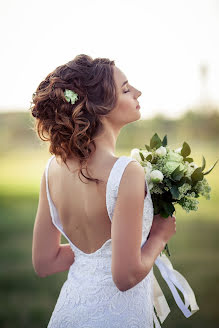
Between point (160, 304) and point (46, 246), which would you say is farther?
point (160, 304)

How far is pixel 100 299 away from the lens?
208 centimetres

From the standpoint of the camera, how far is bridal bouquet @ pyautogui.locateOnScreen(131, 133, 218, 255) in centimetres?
227

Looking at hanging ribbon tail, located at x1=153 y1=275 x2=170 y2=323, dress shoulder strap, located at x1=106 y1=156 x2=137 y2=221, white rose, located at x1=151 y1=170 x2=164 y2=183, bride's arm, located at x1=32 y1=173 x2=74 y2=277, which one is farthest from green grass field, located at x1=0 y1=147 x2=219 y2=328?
dress shoulder strap, located at x1=106 y1=156 x2=137 y2=221

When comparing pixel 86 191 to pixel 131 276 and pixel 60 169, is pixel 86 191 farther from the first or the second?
pixel 131 276

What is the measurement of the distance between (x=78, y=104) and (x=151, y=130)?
54.0 feet

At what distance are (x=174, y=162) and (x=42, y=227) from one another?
73 cm

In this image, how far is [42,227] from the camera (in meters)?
2.31

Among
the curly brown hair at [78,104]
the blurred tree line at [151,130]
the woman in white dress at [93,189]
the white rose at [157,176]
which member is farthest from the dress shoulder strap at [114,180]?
the blurred tree line at [151,130]

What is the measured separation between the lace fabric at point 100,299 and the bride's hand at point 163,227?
47 mm

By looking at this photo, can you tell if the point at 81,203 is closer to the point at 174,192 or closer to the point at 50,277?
the point at 174,192

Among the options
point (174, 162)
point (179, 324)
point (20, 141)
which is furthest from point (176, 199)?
point (20, 141)

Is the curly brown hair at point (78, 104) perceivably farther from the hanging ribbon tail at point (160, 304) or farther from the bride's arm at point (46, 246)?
the hanging ribbon tail at point (160, 304)

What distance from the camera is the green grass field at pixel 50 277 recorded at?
17.2 ft

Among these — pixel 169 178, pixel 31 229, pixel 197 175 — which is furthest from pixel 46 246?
pixel 31 229
